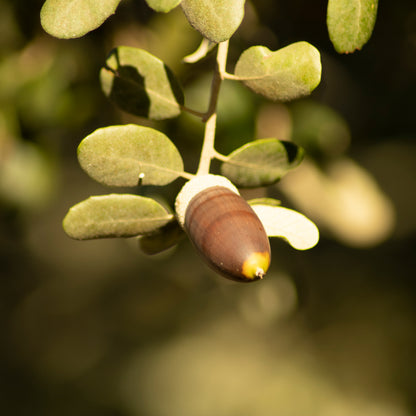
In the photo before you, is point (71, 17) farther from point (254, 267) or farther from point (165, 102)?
point (254, 267)


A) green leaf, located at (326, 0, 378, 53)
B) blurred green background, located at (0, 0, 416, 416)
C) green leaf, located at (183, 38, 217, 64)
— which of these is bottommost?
blurred green background, located at (0, 0, 416, 416)

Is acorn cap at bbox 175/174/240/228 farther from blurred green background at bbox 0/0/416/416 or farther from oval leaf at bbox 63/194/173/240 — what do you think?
blurred green background at bbox 0/0/416/416

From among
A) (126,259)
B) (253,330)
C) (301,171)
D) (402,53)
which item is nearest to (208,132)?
(301,171)

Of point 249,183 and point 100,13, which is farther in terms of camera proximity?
point 249,183

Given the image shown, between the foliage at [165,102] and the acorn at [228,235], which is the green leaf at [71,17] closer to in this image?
the foliage at [165,102]

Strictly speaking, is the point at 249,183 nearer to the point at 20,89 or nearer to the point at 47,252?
the point at 20,89

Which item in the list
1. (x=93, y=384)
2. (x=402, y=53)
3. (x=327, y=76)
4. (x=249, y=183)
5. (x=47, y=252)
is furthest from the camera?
(x=93, y=384)

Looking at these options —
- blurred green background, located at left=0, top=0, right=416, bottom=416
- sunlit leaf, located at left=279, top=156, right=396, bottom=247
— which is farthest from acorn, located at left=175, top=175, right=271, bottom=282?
sunlit leaf, located at left=279, top=156, right=396, bottom=247
